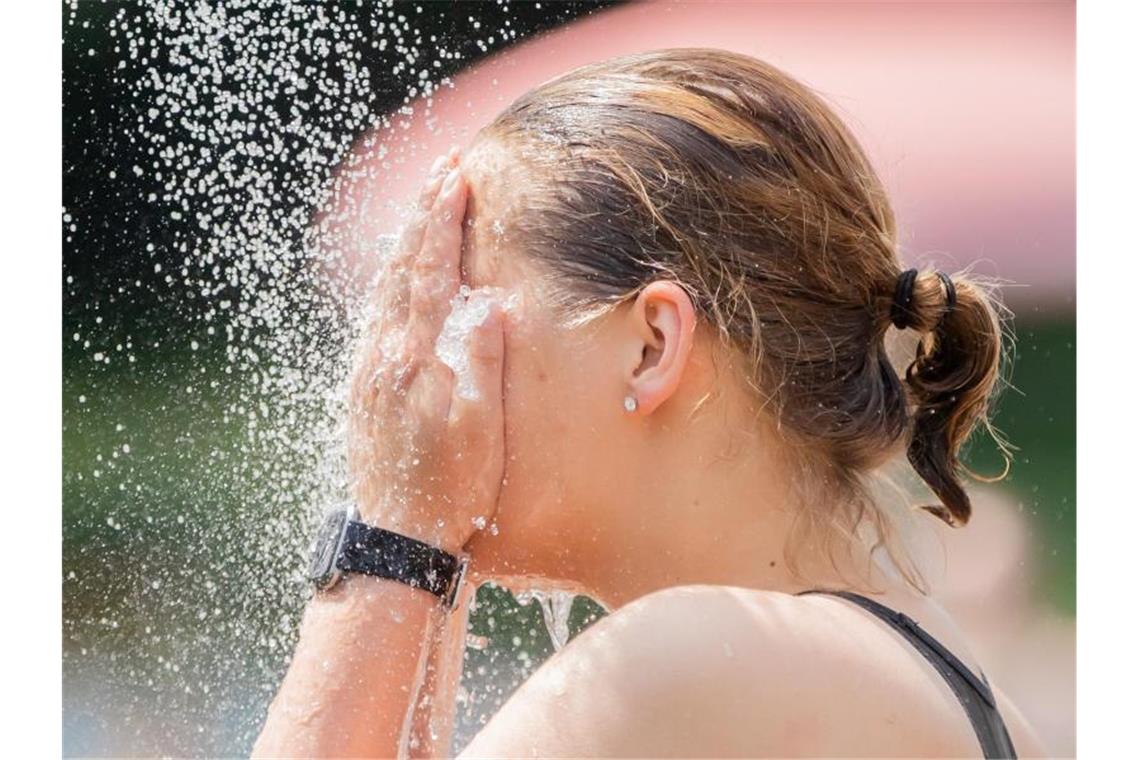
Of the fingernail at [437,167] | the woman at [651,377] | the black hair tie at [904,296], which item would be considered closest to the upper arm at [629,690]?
the woman at [651,377]

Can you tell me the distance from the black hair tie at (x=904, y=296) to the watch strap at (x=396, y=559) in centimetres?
45

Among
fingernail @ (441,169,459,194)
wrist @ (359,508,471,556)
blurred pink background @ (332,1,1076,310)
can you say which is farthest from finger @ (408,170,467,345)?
blurred pink background @ (332,1,1076,310)

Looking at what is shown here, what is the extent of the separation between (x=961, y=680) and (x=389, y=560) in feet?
1.62

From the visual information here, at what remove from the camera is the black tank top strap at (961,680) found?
931mm

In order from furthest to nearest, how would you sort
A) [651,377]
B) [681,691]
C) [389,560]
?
1. [389,560]
2. [651,377]
3. [681,691]

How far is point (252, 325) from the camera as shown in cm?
199

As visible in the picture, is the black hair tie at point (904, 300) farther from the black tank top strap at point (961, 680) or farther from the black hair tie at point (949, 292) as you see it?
the black tank top strap at point (961, 680)

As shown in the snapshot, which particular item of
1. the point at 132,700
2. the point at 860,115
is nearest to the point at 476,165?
the point at 860,115

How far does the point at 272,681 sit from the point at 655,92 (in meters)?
1.16

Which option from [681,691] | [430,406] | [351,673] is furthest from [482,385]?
[681,691]

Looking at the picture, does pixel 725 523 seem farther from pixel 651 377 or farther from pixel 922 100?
pixel 922 100

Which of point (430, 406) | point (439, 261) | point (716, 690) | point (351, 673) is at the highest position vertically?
point (439, 261)

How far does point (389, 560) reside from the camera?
1159mm

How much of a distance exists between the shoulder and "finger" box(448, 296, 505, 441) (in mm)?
289
